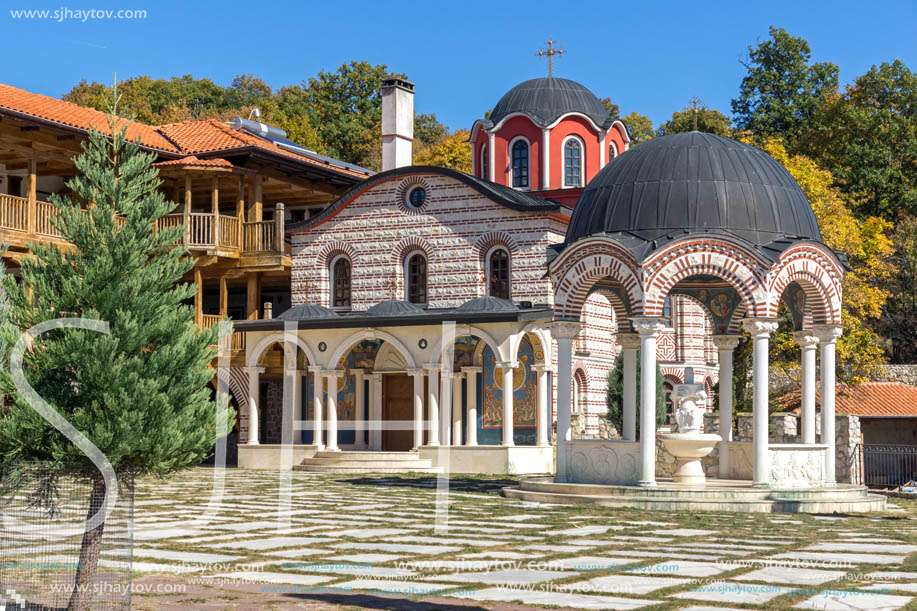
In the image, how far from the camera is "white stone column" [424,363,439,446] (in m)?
30.0

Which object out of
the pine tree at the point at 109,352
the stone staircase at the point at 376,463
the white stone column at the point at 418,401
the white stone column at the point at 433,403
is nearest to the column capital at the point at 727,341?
the white stone column at the point at 433,403

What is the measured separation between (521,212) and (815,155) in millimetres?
21620

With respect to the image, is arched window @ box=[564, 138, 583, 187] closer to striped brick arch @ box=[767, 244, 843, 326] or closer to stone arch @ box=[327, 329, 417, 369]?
stone arch @ box=[327, 329, 417, 369]

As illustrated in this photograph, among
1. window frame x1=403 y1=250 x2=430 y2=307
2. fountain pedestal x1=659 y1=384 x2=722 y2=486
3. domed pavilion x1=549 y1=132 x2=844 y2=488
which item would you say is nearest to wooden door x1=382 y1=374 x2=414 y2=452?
window frame x1=403 y1=250 x2=430 y2=307

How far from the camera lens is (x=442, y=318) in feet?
97.1

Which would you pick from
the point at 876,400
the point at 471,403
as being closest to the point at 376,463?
the point at 471,403

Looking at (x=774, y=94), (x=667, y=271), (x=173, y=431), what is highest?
(x=774, y=94)

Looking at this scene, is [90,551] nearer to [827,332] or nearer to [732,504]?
[732,504]

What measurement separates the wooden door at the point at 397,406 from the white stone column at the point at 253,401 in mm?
3672

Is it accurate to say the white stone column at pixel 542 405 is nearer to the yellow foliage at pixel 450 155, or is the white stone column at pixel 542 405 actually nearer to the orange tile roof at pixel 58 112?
the orange tile roof at pixel 58 112

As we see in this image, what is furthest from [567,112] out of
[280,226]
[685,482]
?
[685,482]

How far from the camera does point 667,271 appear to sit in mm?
19516

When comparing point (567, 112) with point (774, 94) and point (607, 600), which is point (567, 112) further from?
point (607, 600)

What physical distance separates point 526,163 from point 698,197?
17.8 meters
